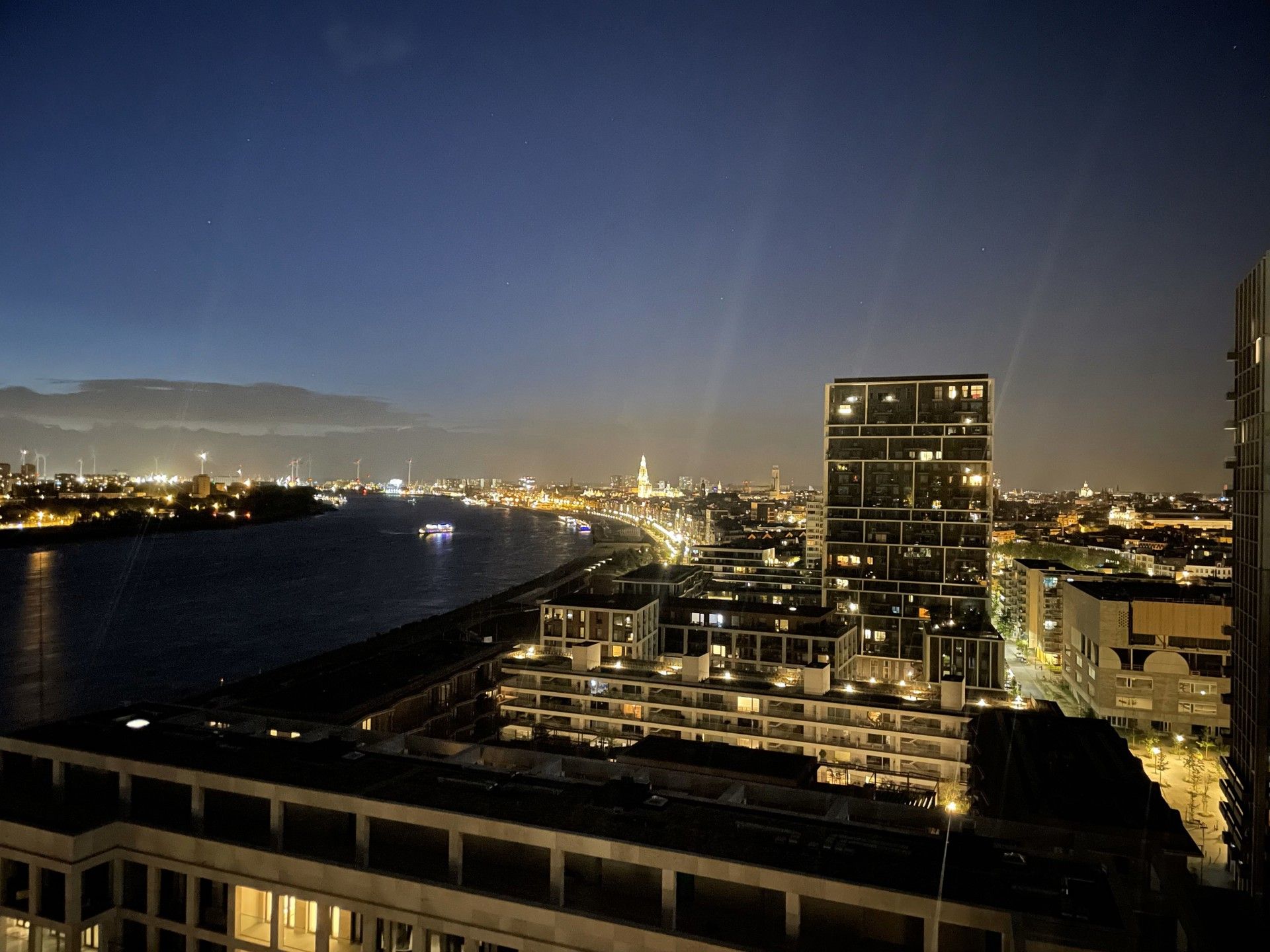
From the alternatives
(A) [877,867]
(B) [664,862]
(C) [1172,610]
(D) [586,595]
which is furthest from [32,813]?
(C) [1172,610]

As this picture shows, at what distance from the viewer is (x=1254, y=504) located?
5.60 metres

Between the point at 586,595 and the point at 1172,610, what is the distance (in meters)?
8.23

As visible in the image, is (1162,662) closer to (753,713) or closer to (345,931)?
(753,713)

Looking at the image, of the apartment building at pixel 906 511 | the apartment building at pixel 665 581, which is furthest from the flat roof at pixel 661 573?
the apartment building at pixel 906 511

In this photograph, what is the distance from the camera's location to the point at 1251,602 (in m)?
5.68

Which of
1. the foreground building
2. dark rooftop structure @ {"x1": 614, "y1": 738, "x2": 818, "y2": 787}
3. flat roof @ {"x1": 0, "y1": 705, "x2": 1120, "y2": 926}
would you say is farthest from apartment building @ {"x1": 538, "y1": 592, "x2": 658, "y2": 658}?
the foreground building

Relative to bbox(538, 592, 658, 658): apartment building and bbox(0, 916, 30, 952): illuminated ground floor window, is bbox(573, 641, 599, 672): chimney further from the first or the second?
bbox(0, 916, 30, 952): illuminated ground floor window

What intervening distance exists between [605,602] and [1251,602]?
8.17 meters

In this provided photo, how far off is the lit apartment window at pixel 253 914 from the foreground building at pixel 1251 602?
571cm

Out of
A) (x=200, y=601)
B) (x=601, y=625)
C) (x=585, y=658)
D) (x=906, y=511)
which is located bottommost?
(x=200, y=601)

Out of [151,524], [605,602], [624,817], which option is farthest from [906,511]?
[151,524]

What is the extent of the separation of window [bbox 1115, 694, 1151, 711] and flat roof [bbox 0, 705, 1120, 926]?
8727mm

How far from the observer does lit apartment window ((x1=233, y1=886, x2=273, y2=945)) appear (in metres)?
4.02

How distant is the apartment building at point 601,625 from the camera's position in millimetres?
11820
